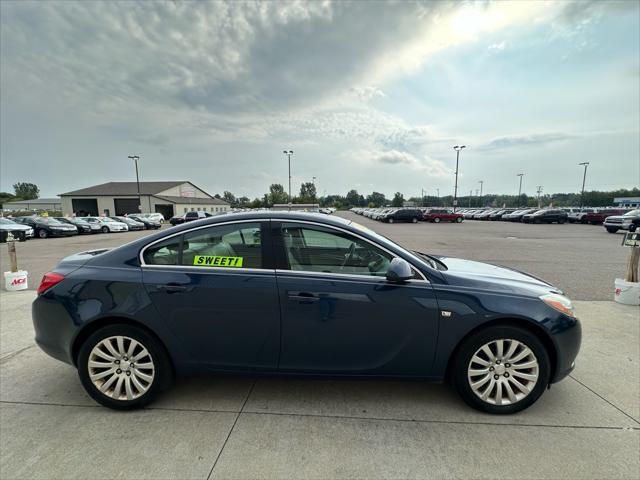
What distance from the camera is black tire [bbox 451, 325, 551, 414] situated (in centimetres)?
239

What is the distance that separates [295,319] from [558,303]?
84.6 inches

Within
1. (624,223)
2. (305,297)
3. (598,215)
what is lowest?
(598,215)

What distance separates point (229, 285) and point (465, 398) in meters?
2.13

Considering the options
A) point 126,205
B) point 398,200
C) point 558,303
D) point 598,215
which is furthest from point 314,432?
point 398,200

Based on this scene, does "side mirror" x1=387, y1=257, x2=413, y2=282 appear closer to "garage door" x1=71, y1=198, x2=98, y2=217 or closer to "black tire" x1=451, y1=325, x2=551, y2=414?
"black tire" x1=451, y1=325, x2=551, y2=414

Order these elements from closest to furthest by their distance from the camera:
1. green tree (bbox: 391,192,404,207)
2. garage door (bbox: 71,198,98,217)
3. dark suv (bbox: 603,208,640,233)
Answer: dark suv (bbox: 603,208,640,233)
garage door (bbox: 71,198,98,217)
green tree (bbox: 391,192,404,207)

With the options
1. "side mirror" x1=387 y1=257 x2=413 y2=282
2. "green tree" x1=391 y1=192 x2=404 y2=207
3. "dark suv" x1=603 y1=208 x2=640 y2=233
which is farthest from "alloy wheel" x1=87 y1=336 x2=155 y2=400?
"green tree" x1=391 y1=192 x2=404 y2=207

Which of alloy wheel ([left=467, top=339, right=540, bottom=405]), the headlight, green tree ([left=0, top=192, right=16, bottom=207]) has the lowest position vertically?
alloy wheel ([left=467, top=339, right=540, bottom=405])

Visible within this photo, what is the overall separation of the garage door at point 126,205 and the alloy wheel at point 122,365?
201ft

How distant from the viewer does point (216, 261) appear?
2531 mm

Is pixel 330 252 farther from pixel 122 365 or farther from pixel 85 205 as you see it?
pixel 85 205

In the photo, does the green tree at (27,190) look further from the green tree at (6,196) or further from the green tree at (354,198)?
the green tree at (354,198)

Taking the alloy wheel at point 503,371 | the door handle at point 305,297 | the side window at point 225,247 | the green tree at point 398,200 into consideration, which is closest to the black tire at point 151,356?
the side window at point 225,247

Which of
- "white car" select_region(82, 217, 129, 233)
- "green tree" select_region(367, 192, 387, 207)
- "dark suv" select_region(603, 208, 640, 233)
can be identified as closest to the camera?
"dark suv" select_region(603, 208, 640, 233)
